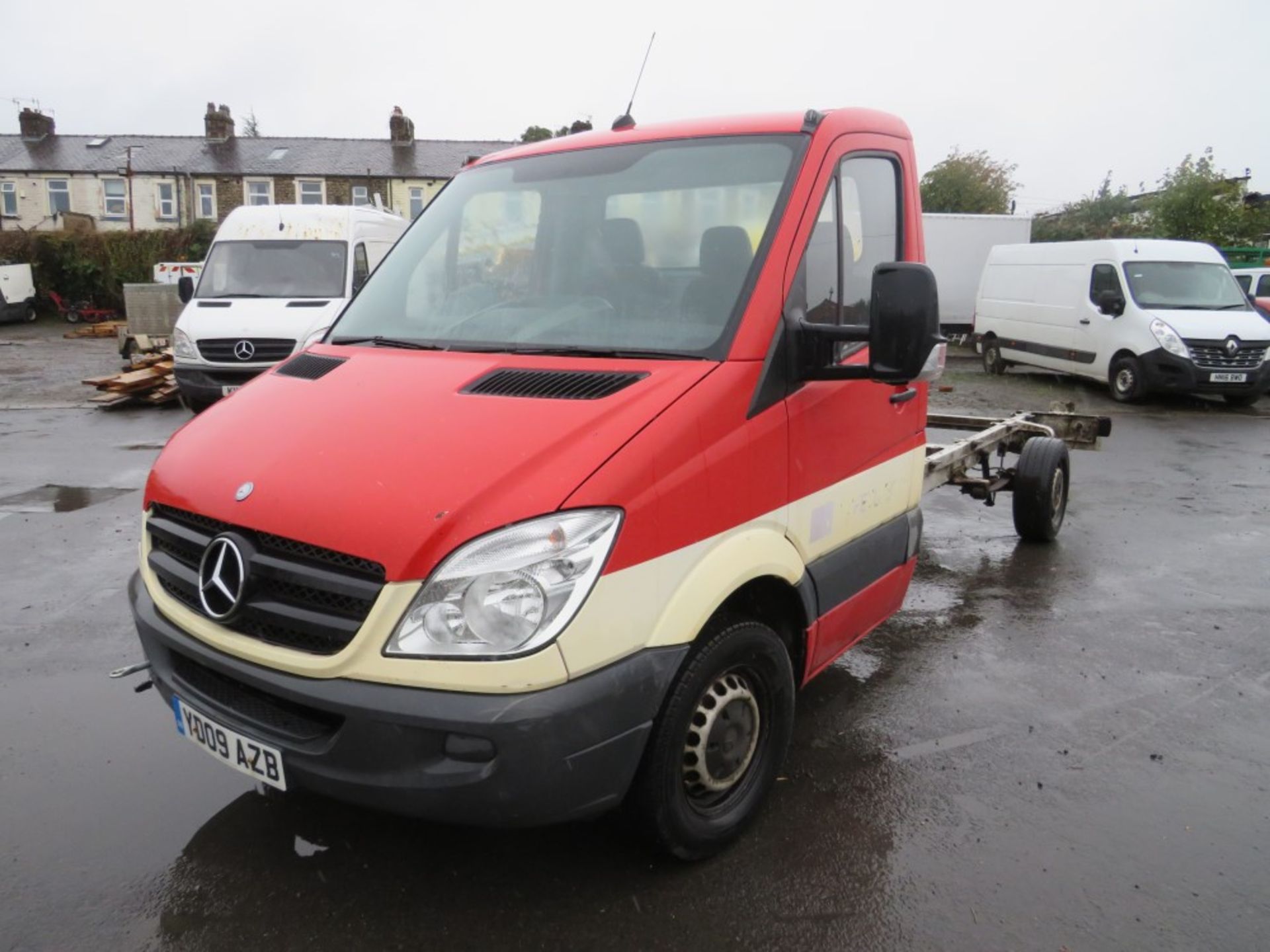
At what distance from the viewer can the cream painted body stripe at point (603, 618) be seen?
226cm

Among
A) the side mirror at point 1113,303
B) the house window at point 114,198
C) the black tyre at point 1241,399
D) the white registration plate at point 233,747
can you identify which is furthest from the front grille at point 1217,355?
the house window at point 114,198

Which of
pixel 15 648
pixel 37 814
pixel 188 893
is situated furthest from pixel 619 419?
pixel 15 648

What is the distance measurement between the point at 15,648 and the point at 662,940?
3784 millimetres

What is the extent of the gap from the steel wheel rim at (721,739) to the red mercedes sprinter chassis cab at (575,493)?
12 millimetres

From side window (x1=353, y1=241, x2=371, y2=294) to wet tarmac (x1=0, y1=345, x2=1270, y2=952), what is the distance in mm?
8119

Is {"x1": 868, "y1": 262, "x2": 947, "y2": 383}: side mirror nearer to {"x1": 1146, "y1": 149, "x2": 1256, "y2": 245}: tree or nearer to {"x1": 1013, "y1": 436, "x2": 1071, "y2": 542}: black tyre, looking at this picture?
{"x1": 1013, "y1": 436, "x2": 1071, "y2": 542}: black tyre

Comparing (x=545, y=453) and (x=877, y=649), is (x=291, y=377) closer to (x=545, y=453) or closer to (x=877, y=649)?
(x=545, y=453)

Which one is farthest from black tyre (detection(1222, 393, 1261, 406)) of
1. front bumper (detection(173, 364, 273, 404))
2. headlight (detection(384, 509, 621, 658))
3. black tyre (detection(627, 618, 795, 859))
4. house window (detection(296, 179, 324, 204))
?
house window (detection(296, 179, 324, 204))

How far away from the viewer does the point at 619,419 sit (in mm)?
2520

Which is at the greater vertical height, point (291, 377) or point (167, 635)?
point (291, 377)

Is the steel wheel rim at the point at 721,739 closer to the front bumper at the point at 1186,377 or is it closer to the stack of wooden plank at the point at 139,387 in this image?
the stack of wooden plank at the point at 139,387

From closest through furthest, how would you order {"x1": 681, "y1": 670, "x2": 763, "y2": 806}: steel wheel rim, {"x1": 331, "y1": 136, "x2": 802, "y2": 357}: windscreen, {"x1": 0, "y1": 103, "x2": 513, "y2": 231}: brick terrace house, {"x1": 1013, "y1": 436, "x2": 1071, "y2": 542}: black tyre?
1. {"x1": 681, "y1": 670, "x2": 763, "y2": 806}: steel wheel rim
2. {"x1": 331, "y1": 136, "x2": 802, "y2": 357}: windscreen
3. {"x1": 1013, "y1": 436, "x2": 1071, "y2": 542}: black tyre
4. {"x1": 0, "y1": 103, "x2": 513, "y2": 231}: brick terrace house

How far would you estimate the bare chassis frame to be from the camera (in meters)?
5.74

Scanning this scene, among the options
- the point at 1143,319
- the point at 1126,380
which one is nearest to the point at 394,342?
the point at 1143,319
